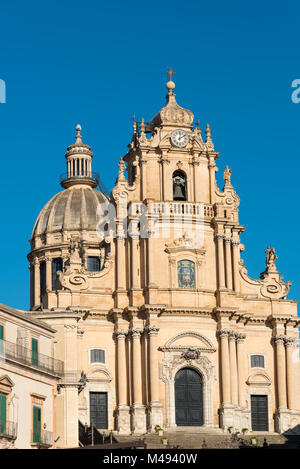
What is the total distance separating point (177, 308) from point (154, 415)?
720 centimetres

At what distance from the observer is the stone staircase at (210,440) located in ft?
263

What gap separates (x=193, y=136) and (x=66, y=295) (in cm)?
1414

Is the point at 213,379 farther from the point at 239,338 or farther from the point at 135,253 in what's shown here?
the point at 135,253

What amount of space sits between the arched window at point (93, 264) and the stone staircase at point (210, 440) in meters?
24.0

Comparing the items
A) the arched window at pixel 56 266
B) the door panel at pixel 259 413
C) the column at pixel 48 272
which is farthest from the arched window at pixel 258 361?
the arched window at pixel 56 266

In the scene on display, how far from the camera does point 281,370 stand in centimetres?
8694

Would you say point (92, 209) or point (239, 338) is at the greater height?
point (92, 209)

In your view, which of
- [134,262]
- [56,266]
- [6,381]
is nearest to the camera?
[6,381]

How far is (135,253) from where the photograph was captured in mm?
86750

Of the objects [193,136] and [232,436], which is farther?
[193,136]

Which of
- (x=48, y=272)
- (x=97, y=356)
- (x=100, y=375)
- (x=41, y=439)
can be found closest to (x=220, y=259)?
(x=97, y=356)

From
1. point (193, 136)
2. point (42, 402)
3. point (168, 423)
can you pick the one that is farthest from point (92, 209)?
point (42, 402)

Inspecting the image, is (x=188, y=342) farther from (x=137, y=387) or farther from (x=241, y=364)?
(x=137, y=387)

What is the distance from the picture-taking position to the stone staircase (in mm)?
80188
